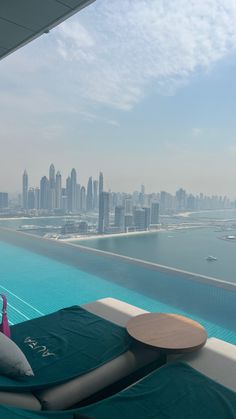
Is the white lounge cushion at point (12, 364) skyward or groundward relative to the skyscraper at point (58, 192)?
groundward

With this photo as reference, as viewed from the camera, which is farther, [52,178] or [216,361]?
[52,178]

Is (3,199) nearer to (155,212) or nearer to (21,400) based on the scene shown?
(155,212)

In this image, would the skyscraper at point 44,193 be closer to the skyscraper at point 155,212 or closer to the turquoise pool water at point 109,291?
the skyscraper at point 155,212

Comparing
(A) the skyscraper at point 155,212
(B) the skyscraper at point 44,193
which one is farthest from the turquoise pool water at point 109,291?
(B) the skyscraper at point 44,193

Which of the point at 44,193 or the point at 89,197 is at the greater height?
the point at 44,193

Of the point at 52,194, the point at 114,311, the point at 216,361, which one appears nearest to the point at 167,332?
the point at 216,361

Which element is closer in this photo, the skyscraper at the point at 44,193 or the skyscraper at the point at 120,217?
the skyscraper at the point at 120,217

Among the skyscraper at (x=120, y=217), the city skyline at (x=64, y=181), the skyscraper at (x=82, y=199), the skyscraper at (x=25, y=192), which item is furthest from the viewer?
the skyscraper at (x=82, y=199)

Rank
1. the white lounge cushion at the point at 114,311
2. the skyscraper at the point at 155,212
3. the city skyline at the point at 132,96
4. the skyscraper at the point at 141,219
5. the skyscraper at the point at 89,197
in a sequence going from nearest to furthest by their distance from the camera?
1. the white lounge cushion at the point at 114,311
2. the city skyline at the point at 132,96
3. the skyscraper at the point at 141,219
4. the skyscraper at the point at 155,212
5. the skyscraper at the point at 89,197
